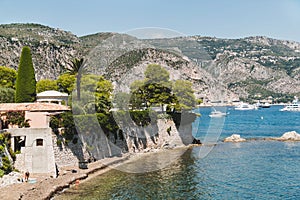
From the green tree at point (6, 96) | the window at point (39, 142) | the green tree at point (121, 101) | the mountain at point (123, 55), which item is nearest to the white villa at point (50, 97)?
the green tree at point (6, 96)

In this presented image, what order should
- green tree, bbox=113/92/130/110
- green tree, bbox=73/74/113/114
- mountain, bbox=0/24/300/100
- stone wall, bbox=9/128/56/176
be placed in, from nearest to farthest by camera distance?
stone wall, bbox=9/128/56/176, green tree, bbox=73/74/113/114, mountain, bbox=0/24/300/100, green tree, bbox=113/92/130/110

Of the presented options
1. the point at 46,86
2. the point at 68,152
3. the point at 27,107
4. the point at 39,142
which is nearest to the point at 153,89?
the point at 46,86

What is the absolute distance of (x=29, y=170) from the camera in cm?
2416

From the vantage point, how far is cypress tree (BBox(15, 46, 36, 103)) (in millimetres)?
30391

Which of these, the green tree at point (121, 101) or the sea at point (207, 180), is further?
the green tree at point (121, 101)

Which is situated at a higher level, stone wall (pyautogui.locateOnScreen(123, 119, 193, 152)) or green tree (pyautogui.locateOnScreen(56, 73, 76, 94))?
green tree (pyautogui.locateOnScreen(56, 73, 76, 94))

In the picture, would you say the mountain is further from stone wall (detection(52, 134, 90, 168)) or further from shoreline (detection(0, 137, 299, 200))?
shoreline (detection(0, 137, 299, 200))

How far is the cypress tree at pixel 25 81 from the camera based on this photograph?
30.4 m

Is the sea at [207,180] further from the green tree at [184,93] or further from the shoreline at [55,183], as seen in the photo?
the green tree at [184,93]

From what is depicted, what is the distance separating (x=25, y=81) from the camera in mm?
30422

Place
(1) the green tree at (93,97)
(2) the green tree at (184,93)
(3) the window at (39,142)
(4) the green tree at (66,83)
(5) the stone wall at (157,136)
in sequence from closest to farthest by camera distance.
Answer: (3) the window at (39,142)
(1) the green tree at (93,97)
(5) the stone wall at (157,136)
(4) the green tree at (66,83)
(2) the green tree at (184,93)

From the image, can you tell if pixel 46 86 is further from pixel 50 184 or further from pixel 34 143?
pixel 50 184

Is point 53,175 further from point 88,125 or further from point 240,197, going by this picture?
point 240,197

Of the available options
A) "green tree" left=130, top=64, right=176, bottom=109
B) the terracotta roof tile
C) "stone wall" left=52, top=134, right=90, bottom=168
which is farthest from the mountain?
"stone wall" left=52, top=134, right=90, bottom=168
